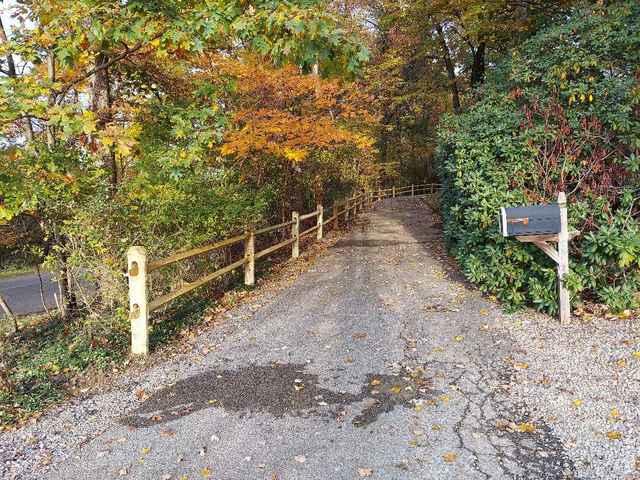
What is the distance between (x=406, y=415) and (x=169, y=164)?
3861 millimetres

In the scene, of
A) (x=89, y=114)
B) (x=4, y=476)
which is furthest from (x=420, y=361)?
(x=89, y=114)

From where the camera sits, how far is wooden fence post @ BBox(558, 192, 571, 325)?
5320 mm

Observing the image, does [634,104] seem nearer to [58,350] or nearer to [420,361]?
[420,361]

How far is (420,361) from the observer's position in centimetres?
477

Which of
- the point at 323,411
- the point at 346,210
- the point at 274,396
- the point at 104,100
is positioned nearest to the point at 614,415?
the point at 323,411

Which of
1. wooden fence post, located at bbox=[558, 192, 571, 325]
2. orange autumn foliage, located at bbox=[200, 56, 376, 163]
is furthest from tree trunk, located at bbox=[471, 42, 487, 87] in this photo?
wooden fence post, located at bbox=[558, 192, 571, 325]

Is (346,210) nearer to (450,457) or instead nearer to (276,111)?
(276,111)

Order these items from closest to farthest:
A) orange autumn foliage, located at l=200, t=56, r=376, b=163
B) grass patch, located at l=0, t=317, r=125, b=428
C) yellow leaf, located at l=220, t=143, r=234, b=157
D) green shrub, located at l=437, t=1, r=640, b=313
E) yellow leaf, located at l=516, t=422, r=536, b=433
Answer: yellow leaf, located at l=516, t=422, r=536, b=433, grass patch, located at l=0, t=317, r=125, b=428, green shrub, located at l=437, t=1, r=640, b=313, yellow leaf, located at l=220, t=143, r=234, b=157, orange autumn foliage, located at l=200, t=56, r=376, b=163

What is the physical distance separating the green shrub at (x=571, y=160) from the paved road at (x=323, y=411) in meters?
0.86

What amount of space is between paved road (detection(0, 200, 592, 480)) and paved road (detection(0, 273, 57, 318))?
968 cm

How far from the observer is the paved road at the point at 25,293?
549 inches

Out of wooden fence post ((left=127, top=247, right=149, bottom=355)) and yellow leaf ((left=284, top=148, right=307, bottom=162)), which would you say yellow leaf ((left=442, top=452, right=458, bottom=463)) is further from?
yellow leaf ((left=284, top=148, right=307, bottom=162))

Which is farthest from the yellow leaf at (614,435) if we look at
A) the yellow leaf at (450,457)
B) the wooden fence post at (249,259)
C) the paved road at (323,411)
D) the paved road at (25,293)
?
the paved road at (25,293)

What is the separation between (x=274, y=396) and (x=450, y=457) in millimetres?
1594
